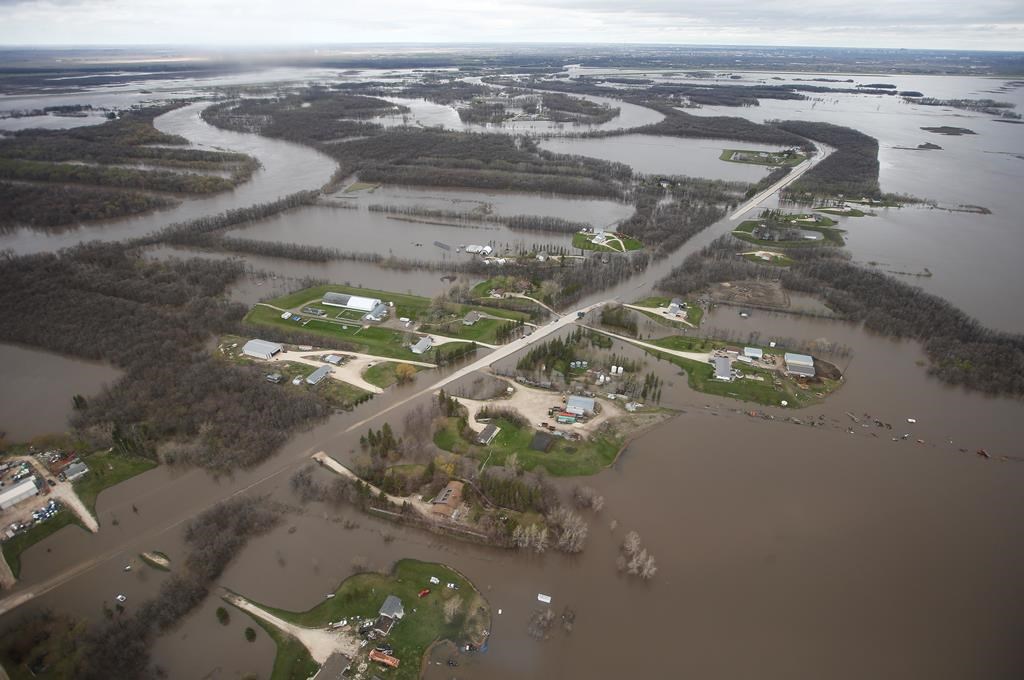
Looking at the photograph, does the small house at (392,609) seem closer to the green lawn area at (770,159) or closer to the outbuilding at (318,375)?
the outbuilding at (318,375)

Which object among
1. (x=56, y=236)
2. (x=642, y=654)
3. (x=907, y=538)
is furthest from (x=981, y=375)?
(x=56, y=236)

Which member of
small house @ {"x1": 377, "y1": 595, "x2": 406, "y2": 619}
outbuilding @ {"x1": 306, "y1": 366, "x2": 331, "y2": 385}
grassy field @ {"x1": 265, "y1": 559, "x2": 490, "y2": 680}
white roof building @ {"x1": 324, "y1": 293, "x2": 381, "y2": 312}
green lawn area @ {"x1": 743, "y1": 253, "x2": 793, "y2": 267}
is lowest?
grassy field @ {"x1": 265, "y1": 559, "x2": 490, "y2": 680}

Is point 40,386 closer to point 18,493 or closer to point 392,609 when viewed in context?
point 18,493

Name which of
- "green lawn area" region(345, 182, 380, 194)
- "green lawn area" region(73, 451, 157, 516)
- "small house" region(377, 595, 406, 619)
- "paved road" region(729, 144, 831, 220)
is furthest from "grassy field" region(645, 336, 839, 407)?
"green lawn area" region(345, 182, 380, 194)

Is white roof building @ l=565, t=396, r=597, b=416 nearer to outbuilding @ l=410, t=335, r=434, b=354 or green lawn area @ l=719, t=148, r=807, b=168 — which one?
outbuilding @ l=410, t=335, r=434, b=354

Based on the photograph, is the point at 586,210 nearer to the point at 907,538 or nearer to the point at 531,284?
the point at 531,284

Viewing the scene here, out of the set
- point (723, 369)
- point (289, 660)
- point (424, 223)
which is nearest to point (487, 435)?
point (289, 660)
